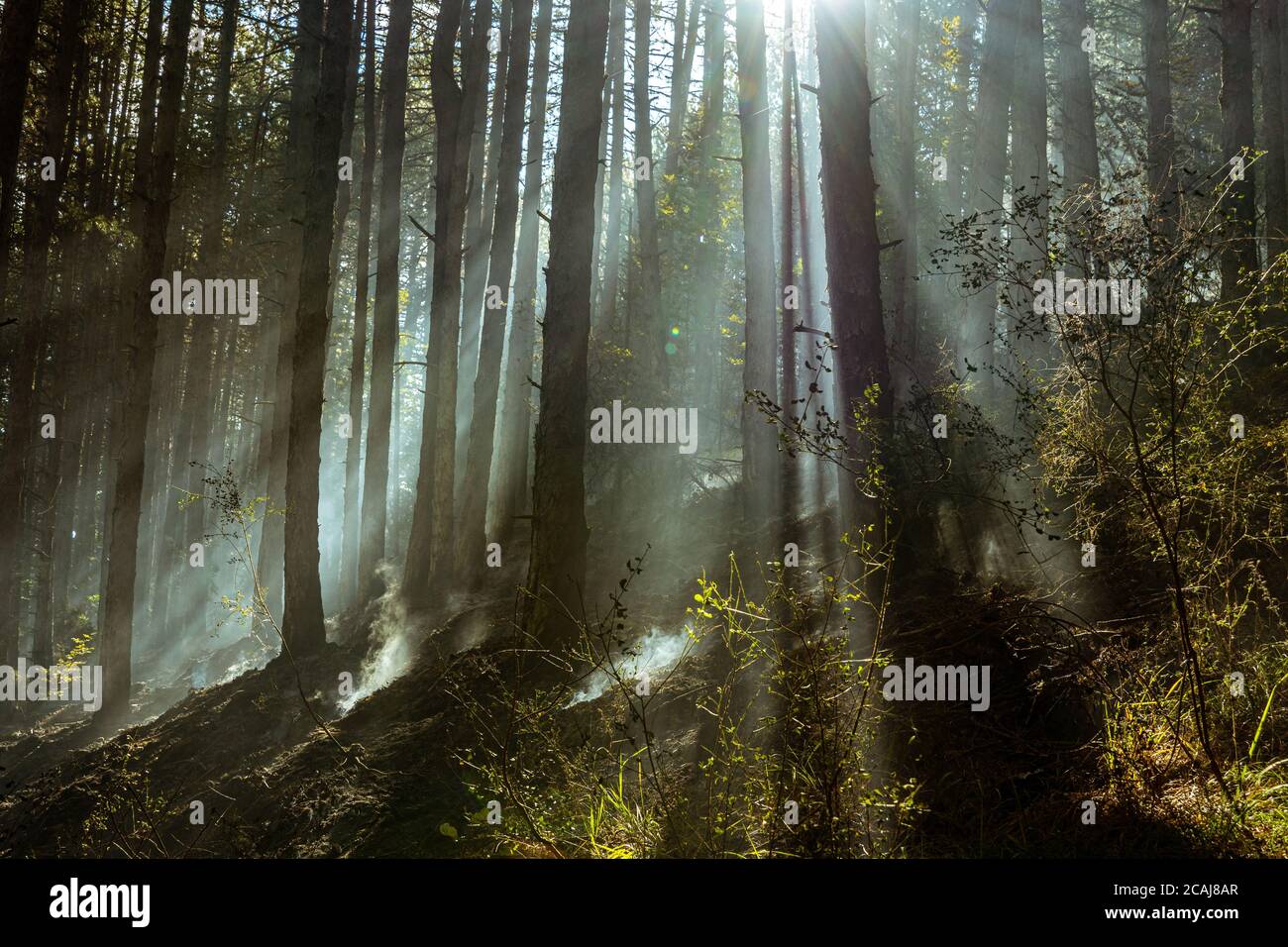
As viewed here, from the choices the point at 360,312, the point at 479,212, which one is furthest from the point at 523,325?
the point at 360,312

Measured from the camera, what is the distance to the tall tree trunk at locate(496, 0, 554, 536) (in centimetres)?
1576

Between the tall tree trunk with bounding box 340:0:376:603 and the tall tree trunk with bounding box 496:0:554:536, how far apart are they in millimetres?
3026

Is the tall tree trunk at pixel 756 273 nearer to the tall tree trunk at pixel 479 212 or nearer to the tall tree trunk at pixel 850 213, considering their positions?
the tall tree trunk at pixel 850 213

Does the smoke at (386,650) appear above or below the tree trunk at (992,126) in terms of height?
below

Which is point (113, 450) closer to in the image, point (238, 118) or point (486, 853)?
point (238, 118)

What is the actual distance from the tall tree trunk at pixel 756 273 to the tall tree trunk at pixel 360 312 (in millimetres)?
7790

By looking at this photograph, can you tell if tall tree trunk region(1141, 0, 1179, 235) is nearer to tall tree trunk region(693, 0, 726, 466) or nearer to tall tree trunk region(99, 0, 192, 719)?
tall tree trunk region(693, 0, 726, 466)

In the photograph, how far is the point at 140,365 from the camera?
11.7 m

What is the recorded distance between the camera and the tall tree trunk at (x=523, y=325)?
1576 cm

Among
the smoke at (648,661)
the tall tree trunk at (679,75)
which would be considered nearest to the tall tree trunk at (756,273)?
the smoke at (648,661)

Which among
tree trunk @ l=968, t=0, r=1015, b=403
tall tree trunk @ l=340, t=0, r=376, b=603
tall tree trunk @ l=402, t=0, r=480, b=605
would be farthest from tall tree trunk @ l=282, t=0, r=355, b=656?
tree trunk @ l=968, t=0, r=1015, b=403

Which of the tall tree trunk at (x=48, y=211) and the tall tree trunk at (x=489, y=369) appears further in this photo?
the tall tree trunk at (x=489, y=369)

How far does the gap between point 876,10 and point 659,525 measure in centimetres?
1255
